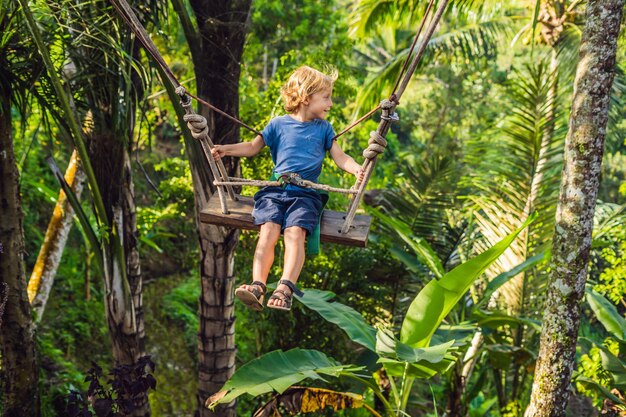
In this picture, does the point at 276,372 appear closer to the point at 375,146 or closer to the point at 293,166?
the point at 293,166

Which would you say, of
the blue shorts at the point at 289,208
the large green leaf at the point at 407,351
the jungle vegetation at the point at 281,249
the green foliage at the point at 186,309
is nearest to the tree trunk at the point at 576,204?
the jungle vegetation at the point at 281,249

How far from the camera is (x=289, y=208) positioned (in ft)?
11.6

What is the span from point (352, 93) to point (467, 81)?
27.8 feet

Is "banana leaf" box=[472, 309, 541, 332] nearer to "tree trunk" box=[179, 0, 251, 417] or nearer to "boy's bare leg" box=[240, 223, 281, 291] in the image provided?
"tree trunk" box=[179, 0, 251, 417]

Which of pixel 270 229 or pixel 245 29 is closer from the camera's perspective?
pixel 270 229

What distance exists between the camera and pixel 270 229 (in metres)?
3.50

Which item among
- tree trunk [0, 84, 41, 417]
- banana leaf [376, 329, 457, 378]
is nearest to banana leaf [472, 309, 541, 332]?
banana leaf [376, 329, 457, 378]

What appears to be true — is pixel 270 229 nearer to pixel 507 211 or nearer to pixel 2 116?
pixel 2 116

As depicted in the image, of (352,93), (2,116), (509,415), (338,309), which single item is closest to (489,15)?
(352,93)

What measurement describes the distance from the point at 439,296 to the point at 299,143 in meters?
1.34

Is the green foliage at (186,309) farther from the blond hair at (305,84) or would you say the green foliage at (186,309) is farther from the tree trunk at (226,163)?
the blond hair at (305,84)

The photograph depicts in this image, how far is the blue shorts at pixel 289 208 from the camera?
3.48 m

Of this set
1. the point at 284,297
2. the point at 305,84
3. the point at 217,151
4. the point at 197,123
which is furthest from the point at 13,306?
the point at 305,84

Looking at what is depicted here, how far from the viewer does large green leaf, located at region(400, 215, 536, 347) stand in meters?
4.33
